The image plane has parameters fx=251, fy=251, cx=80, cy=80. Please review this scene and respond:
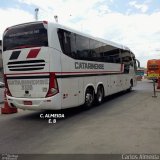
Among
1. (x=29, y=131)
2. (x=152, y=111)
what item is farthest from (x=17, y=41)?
(x=152, y=111)

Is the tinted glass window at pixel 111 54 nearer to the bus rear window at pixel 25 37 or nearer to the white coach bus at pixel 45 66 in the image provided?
the white coach bus at pixel 45 66

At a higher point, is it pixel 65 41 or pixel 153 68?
pixel 65 41

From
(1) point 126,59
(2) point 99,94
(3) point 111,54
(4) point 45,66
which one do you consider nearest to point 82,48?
(4) point 45,66

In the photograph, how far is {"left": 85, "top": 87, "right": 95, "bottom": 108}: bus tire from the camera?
36.2 feet

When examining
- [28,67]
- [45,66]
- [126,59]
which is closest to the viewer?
[45,66]

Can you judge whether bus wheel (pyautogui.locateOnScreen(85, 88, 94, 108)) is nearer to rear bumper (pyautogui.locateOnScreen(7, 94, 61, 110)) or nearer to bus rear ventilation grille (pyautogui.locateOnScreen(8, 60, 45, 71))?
rear bumper (pyautogui.locateOnScreen(7, 94, 61, 110))

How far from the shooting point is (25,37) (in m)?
9.10

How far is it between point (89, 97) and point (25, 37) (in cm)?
400

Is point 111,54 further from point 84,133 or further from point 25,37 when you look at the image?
point 84,133

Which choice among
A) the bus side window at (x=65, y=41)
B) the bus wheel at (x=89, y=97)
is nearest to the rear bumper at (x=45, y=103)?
the bus side window at (x=65, y=41)

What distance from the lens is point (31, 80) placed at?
29.5 feet

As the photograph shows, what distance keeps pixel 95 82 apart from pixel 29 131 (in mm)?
5044

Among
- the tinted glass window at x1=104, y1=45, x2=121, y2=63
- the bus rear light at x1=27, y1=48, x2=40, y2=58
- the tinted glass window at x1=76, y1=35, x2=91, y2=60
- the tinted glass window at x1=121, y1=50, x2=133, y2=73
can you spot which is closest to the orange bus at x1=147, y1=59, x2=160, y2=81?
the tinted glass window at x1=121, y1=50, x2=133, y2=73

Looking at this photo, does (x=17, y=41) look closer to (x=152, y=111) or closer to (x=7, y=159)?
(x=7, y=159)
